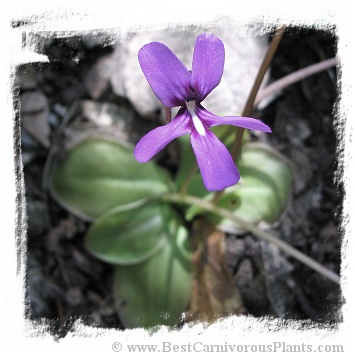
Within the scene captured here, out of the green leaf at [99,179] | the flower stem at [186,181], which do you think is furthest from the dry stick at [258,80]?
the green leaf at [99,179]

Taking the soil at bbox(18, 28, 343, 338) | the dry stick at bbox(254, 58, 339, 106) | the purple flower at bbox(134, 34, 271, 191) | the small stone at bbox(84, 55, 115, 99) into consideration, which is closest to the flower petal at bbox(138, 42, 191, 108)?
the purple flower at bbox(134, 34, 271, 191)

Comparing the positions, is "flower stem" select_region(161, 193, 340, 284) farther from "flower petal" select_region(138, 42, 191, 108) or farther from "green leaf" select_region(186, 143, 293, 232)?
"flower petal" select_region(138, 42, 191, 108)

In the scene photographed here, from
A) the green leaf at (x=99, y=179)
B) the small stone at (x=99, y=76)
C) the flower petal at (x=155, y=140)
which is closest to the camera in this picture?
the flower petal at (x=155, y=140)

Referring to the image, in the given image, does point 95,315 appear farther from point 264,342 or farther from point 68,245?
point 264,342

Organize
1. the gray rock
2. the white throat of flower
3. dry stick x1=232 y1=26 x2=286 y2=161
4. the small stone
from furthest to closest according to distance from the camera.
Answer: the small stone < the gray rock < dry stick x1=232 y1=26 x2=286 y2=161 < the white throat of flower

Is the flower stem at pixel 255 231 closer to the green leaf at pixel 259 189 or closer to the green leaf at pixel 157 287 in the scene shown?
the green leaf at pixel 259 189
